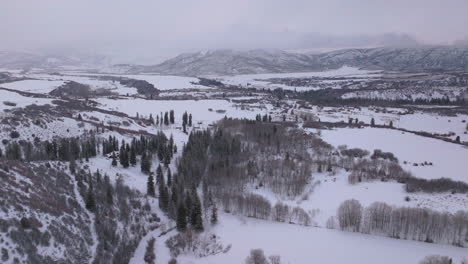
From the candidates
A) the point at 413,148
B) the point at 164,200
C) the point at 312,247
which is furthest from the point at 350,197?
the point at 413,148

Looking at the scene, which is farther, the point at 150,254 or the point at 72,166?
the point at 72,166

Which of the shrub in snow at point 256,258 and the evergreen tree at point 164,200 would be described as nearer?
the shrub in snow at point 256,258

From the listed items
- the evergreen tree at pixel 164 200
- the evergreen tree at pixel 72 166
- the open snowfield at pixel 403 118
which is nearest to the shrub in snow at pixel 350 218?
the evergreen tree at pixel 164 200

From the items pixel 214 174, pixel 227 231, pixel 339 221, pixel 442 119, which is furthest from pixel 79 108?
pixel 442 119

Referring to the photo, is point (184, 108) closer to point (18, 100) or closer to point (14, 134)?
point (18, 100)

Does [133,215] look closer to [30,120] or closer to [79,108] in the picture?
[30,120]

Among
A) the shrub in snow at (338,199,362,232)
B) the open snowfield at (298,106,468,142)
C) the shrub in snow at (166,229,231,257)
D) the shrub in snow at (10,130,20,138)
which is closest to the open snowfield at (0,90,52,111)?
the shrub in snow at (10,130,20,138)

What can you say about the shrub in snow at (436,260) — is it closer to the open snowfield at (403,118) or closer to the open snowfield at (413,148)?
the open snowfield at (413,148)
